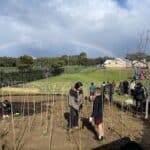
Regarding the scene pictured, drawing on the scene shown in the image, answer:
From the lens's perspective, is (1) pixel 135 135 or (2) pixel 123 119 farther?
(2) pixel 123 119

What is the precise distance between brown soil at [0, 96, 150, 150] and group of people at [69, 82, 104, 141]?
36 centimetres

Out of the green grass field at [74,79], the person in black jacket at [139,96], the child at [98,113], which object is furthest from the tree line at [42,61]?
the child at [98,113]

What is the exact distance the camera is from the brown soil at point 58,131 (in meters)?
14.2

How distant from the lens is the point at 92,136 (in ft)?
50.4

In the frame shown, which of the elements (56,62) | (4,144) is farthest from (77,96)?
(56,62)

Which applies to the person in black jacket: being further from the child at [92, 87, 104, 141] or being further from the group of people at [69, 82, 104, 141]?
the child at [92, 87, 104, 141]

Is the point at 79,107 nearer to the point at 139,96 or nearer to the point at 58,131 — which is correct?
the point at 58,131

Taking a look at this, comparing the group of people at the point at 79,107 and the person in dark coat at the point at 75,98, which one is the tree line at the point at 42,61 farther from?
the person in dark coat at the point at 75,98

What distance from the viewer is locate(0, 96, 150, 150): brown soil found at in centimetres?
1416

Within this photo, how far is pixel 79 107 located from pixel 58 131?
118 centimetres

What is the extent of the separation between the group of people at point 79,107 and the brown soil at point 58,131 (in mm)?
359

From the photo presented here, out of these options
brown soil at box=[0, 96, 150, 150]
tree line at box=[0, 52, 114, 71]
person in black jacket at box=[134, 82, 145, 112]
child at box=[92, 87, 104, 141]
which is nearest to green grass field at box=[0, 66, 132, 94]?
tree line at box=[0, 52, 114, 71]

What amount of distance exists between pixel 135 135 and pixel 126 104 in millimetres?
9433

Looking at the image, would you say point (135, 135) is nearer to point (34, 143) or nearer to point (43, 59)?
point (34, 143)
